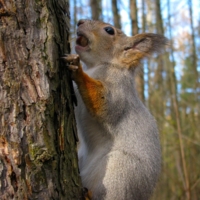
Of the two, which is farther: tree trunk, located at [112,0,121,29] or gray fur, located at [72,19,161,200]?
tree trunk, located at [112,0,121,29]

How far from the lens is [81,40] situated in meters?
4.06

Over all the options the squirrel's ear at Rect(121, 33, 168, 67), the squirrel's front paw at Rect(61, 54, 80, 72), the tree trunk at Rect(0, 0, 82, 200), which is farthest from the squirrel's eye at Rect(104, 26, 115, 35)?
the tree trunk at Rect(0, 0, 82, 200)

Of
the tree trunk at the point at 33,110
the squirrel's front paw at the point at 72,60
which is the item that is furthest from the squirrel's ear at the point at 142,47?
the tree trunk at the point at 33,110

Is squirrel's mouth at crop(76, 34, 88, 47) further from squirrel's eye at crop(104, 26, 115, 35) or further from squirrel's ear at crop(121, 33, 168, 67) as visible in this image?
squirrel's ear at crop(121, 33, 168, 67)

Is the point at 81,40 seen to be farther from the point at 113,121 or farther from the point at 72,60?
the point at 72,60

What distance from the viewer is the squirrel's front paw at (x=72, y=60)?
261cm

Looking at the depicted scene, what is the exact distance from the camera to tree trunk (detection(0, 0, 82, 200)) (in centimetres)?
208

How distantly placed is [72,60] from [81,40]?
4.67ft

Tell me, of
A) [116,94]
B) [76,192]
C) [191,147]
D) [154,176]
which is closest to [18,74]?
[76,192]

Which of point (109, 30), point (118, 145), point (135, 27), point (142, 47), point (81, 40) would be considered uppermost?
point (135, 27)

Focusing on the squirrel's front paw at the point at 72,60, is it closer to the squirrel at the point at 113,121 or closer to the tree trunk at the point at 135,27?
the squirrel at the point at 113,121

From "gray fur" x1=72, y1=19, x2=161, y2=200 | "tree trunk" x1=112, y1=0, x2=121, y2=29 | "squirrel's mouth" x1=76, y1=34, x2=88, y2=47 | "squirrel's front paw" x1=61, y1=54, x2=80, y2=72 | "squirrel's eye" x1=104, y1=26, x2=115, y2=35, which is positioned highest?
"tree trunk" x1=112, y1=0, x2=121, y2=29

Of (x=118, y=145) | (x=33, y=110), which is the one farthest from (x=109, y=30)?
(x=33, y=110)

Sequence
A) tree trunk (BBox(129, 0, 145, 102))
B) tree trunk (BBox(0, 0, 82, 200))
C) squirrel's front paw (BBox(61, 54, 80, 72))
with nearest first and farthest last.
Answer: tree trunk (BBox(0, 0, 82, 200)) → squirrel's front paw (BBox(61, 54, 80, 72)) → tree trunk (BBox(129, 0, 145, 102))
